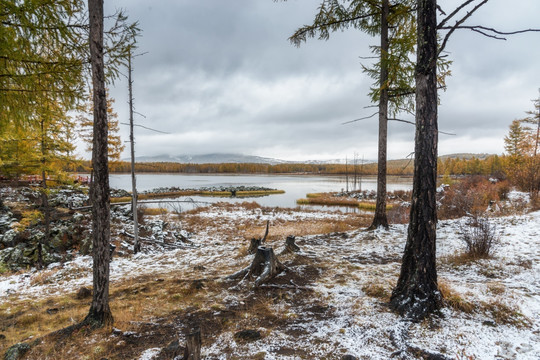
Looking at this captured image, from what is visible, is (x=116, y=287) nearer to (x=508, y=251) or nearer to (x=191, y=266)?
(x=191, y=266)

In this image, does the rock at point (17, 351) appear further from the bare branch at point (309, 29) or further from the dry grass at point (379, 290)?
the bare branch at point (309, 29)

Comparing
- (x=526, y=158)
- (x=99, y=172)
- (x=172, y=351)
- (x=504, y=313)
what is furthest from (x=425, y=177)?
(x=526, y=158)

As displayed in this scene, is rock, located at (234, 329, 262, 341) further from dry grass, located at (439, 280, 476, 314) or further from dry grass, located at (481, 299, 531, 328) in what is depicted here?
dry grass, located at (481, 299, 531, 328)

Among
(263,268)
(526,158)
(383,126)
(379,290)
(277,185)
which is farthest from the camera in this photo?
(277,185)

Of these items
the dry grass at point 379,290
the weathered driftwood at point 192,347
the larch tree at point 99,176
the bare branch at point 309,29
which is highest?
the bare branch at point 309,29

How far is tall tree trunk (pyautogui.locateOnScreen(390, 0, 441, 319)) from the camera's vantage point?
11.9 feet

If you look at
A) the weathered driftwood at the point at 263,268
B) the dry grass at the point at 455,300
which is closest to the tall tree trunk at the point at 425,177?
the dry grass at the point at 455,300

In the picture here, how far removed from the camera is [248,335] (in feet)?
11.0

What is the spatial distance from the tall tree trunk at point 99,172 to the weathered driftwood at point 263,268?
263cm

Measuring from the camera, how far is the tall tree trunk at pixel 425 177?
3617 mm

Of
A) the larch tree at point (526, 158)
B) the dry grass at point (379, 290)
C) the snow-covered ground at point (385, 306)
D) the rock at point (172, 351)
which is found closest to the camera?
the snow-covered ground at point (385, 306)

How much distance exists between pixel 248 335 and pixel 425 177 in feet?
11.2

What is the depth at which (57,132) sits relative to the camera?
10148 millimetres

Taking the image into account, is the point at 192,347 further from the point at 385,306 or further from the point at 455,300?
the point at 455,300
